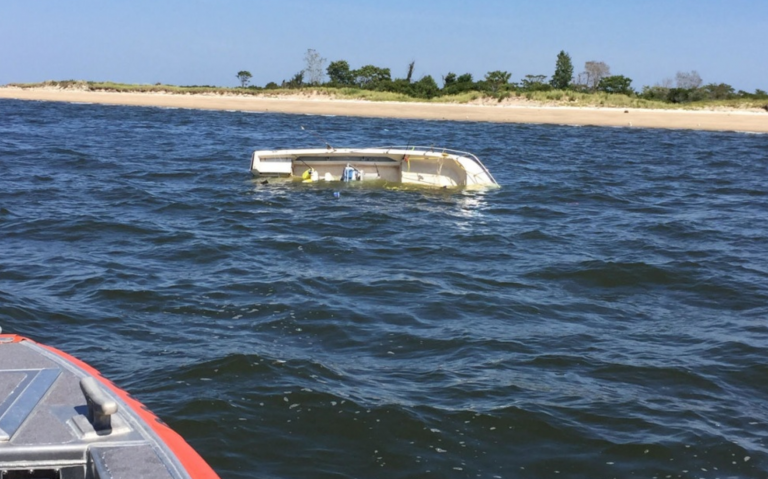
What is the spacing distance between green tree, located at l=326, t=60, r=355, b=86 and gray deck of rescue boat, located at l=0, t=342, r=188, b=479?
83038 mm

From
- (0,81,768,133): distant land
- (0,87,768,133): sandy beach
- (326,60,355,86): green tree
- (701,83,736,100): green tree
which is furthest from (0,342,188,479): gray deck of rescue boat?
(326,60,355,86): green tree

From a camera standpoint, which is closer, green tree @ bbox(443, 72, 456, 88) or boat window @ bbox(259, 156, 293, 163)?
boat window @ bbox(259, 156, 293, 163)

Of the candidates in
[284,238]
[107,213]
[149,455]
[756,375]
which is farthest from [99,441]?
[107,213]

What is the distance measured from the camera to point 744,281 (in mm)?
11805

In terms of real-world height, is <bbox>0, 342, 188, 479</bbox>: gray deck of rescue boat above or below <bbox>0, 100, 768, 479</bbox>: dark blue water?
above

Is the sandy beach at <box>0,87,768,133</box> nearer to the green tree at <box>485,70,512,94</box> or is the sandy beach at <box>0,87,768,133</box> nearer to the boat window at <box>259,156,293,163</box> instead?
the green tree at <box>485,70,512,94</box>

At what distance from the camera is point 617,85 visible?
70.4 metres

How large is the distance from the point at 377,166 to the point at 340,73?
2718 inches

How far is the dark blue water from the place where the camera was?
6633 mm

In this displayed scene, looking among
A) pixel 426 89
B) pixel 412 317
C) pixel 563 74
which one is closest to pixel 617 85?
pixel 563 74

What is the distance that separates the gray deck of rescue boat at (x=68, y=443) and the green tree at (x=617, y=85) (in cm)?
7071

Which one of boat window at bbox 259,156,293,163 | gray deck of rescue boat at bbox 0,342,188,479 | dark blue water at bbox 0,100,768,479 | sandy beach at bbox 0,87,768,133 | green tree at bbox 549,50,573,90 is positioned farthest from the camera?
green tree at bbox 549,50,573,90

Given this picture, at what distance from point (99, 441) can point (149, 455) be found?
Answer: 292 mm

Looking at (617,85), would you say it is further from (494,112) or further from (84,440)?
(84,440)
